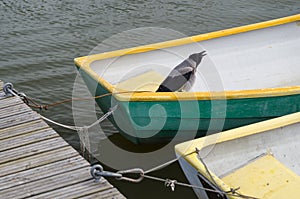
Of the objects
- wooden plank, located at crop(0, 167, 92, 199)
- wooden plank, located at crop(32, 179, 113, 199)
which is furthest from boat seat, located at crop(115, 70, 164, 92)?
wooden plank, located at crop(32, 179, 113, 199)

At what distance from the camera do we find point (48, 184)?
12.6 feet

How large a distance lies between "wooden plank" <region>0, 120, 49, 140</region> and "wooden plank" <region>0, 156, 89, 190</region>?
0.67 meters

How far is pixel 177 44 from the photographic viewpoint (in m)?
6.36

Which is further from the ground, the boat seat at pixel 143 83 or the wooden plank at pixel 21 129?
the boat seat at pixel 143 83

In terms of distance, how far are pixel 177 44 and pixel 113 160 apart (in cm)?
166

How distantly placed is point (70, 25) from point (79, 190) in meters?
6.55

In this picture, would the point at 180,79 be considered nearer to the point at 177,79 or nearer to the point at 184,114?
the point at 177,79

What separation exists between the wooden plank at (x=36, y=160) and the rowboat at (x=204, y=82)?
959 mm

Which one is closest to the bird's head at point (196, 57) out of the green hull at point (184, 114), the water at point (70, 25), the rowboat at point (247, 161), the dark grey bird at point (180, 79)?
the dark grey bird at point (180, 79)

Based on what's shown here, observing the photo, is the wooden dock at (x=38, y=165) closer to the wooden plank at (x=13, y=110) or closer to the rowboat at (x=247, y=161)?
the wooden plank at (x=13, y=110)

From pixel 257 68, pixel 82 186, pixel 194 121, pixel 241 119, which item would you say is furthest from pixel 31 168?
pixel 257 68

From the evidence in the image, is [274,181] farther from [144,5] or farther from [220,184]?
[144,5]

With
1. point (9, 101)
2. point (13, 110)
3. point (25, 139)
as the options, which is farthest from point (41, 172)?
point (9, 101)

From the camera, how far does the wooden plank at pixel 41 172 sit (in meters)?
3.91
